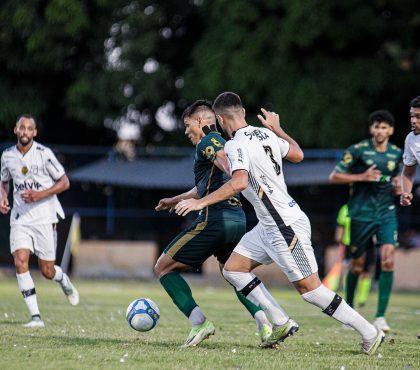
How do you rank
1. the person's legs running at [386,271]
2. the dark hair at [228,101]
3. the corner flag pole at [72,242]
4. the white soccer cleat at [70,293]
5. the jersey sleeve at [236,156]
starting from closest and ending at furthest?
1. the jersey sleeve at [236,156]
2. the dark hair at [228,101]
3. the person's legs running at [386,271]
4. the white soccer cleat at [70,293]
5. the corner flag pole at [72,242]

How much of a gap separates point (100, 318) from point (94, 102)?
15.5 meters

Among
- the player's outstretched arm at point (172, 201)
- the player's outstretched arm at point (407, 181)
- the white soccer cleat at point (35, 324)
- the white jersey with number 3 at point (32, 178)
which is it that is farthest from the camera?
the white jersey with number 3 at point (32, 178)

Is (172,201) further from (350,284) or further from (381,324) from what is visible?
(350,284)

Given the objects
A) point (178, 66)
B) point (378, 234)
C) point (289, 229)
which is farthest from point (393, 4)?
point (289, 229)

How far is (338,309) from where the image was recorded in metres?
8.16

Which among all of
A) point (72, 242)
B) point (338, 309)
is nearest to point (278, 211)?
point (338, 309)

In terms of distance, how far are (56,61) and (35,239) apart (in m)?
15.7

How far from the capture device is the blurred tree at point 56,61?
25797mm

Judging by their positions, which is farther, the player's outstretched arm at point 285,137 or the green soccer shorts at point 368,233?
the green soccer shorts at point 368,233

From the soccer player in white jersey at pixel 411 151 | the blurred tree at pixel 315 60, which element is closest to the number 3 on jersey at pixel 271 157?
the soccer player in white jersey at pixel 411 151

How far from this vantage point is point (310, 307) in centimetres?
1565

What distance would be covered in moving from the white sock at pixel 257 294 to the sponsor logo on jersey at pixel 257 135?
1.25 m

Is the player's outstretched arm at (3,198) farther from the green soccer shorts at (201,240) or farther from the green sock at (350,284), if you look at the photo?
the green sock at (350,284)

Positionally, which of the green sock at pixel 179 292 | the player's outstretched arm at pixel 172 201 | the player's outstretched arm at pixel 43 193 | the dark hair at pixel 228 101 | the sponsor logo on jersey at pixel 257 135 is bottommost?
the green sock at pixel 179 292
